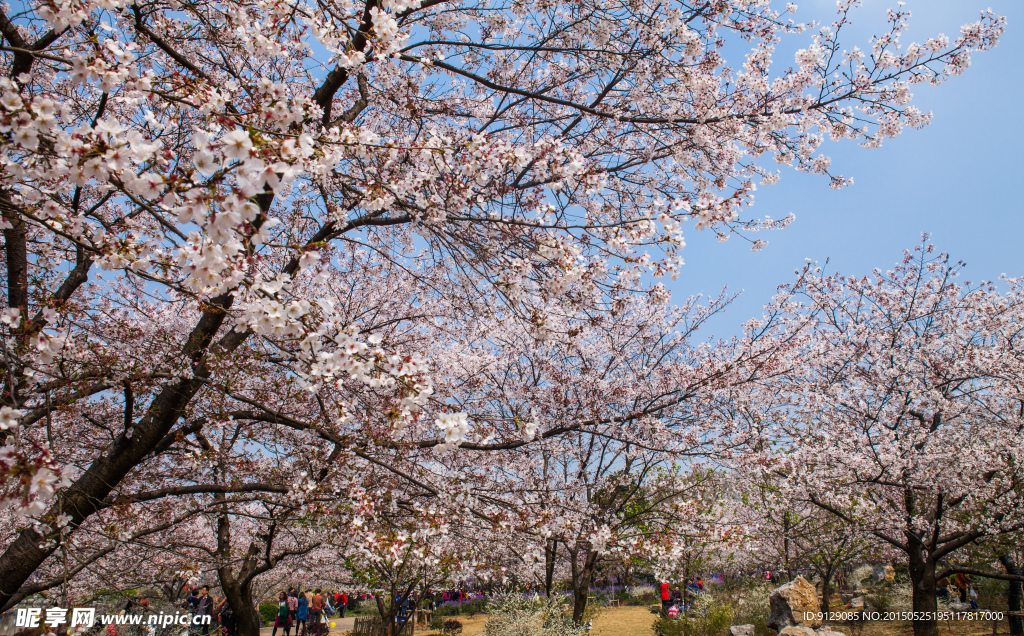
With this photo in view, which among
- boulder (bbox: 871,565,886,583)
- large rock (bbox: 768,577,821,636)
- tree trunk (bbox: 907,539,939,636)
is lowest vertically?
boulder (bbox: 871,565,886,583)

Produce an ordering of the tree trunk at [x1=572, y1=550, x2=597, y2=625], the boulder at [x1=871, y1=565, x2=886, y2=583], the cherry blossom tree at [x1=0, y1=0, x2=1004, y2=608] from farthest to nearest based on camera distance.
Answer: the boulder at [x1=871, y1=565, x2=886, y2=583]
the tree trunk at [x1=572, y1=550, x2=597, y2=625]
the cherry blossom tree at [x1=0, y1=0, x2=1004, y2=608]

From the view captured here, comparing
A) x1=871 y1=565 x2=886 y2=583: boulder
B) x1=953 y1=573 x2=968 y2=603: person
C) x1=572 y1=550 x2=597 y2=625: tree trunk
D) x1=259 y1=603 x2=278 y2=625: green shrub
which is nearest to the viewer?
x1=572 y1=550 x2=597 y2=625: tree trunk

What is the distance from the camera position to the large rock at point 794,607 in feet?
40.3

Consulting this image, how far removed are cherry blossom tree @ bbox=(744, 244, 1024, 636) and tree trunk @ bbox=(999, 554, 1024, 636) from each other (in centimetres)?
298

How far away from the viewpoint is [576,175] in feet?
11.5

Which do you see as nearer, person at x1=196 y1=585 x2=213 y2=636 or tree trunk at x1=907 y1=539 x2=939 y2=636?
tree trunk at x1=907 y1=539 x2=939 y2=636

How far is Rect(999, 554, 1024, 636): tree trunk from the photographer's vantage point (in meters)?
10.3

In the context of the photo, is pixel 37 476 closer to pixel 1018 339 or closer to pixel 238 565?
pixel 238 565

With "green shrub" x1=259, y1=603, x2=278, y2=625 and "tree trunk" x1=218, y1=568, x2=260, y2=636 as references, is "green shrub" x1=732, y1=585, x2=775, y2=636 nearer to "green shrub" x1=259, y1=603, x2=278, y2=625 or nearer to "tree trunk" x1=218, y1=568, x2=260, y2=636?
"tree trunk" x1=218, y1=568, x2=260, y2=636

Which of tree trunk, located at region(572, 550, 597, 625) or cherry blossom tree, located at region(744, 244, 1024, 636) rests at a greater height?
cherry blossom tree, located at region(744, 244, 1024, 636)

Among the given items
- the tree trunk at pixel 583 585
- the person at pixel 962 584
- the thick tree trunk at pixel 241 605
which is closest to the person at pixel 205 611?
the thick tree trunk at pixel 241 605

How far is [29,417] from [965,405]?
13.0 meters

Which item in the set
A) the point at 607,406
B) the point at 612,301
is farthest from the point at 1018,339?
the point at 612,301

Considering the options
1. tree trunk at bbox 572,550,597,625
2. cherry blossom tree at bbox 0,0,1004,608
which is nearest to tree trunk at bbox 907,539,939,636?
Result: tree trunk at bbox 572,550,597,625
